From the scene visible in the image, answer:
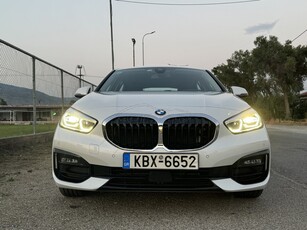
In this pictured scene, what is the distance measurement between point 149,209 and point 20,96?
6.31 m

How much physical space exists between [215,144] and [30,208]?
1.87m

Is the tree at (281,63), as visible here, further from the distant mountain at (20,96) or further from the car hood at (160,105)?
the car hood at (160,105)

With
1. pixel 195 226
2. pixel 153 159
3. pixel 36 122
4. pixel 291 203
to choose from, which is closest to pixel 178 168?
pixel 153 159

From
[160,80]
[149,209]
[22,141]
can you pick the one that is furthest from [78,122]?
[22,141]

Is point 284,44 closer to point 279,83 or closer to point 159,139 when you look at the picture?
point 279,83

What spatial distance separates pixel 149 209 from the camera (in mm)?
3561

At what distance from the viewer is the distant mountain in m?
7.54

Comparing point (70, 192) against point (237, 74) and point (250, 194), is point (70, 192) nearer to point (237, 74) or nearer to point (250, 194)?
point (250, 194)

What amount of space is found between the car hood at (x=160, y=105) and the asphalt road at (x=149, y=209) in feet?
2.89

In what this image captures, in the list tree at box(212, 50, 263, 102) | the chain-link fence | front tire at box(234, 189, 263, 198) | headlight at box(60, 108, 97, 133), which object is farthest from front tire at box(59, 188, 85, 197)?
tree at box(212, 50, 263, 102)

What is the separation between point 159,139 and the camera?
326cm

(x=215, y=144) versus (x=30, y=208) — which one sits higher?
(x=215, y=144)

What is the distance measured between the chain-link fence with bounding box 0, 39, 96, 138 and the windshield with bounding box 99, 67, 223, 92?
10.9 feet

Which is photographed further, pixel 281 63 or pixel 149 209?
pixel 281 63
